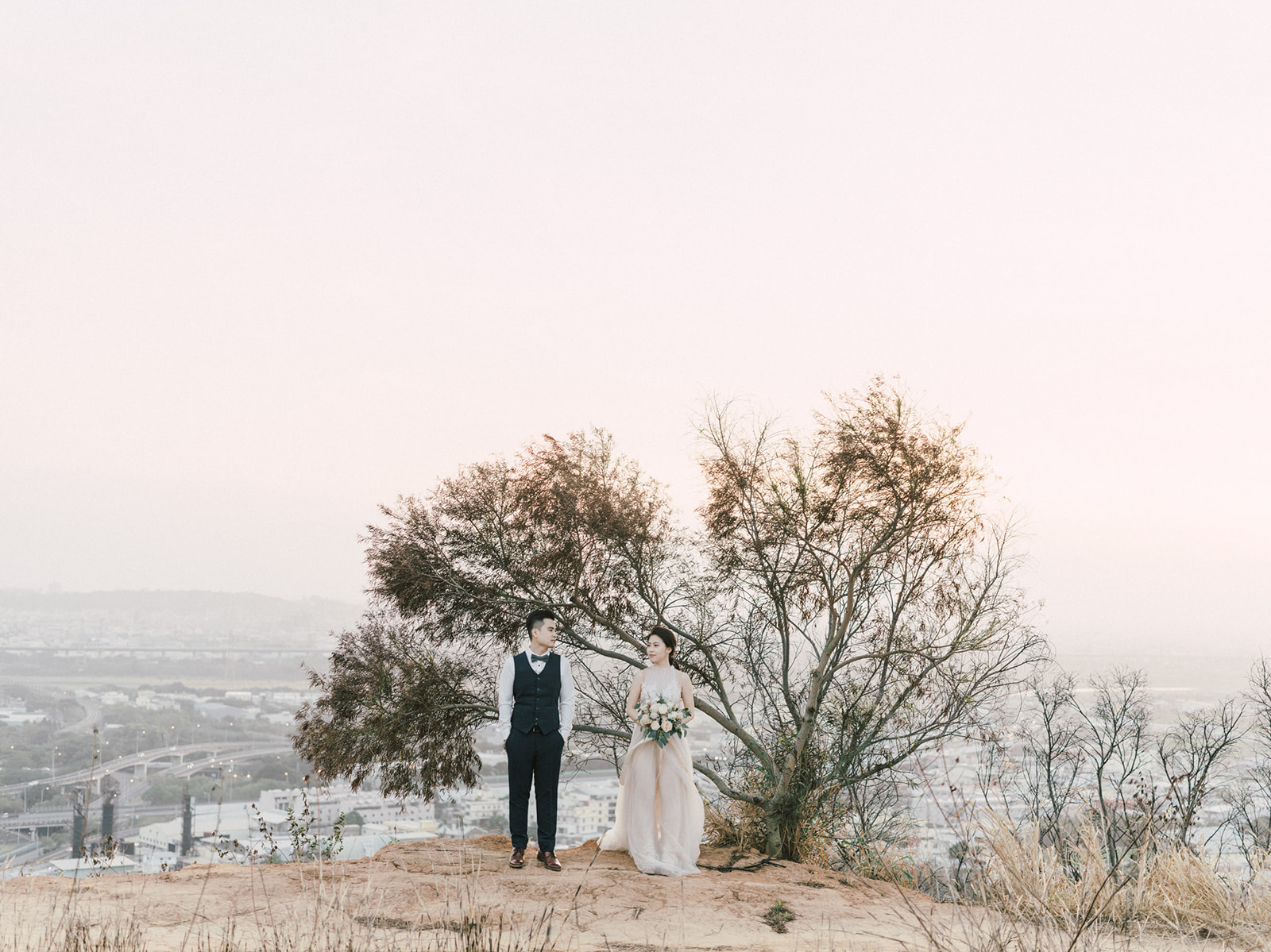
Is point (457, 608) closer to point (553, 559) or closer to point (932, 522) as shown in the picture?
point (553, 559)

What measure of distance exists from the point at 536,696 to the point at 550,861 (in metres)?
1.41

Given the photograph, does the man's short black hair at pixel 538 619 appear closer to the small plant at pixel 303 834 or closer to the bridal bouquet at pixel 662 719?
the bridal bouquet at pixel 662 719

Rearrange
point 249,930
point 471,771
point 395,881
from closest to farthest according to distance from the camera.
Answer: point 249,930, point 395,881, point 471,771

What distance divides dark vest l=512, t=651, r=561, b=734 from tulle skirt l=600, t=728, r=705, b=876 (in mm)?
1225

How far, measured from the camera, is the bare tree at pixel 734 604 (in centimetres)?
1146

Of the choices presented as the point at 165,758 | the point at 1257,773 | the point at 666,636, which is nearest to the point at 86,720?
the point at 165,758

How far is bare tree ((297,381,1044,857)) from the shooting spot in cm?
1146

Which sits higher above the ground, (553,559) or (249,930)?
(553,559)

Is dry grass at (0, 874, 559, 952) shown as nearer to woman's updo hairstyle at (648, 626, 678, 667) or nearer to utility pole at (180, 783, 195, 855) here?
woman's updo hairstyle at (648, 626, 678, 667)

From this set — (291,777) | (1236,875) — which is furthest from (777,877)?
(291,777)

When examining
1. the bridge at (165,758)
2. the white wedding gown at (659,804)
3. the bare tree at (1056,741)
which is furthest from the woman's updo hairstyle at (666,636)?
the bare tree at (1056,741)

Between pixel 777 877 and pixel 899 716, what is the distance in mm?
4092

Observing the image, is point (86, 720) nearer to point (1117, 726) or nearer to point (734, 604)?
point (734, 604)

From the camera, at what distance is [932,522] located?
11508mm
